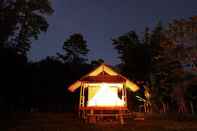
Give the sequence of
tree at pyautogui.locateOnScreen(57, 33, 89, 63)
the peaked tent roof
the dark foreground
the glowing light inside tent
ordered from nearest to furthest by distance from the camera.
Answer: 1. the dark foreground
2. the peaked tent roof
3. the glowing light inside tent
4. tree at pyautogui.locateOnScreen(57, 33, 89, 63)

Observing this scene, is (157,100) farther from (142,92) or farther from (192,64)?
(192,64)

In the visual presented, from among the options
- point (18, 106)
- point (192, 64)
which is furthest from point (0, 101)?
point (192, 64)


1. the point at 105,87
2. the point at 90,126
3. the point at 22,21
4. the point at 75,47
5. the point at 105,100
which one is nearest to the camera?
the point at 90,126

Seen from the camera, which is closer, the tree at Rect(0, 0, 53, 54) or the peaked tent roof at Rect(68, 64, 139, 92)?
the peaked tent roof at Rect(68, 64, 139, 92)

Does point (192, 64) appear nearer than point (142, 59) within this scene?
Yes

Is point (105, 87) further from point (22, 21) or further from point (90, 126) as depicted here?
point (22, 21)

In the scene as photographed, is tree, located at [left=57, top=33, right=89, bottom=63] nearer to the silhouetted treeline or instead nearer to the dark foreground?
the silhouetted treeline

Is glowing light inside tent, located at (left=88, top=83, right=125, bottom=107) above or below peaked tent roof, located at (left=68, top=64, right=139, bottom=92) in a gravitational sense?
below

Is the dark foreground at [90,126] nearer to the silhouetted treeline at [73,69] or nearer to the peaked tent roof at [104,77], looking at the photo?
the peaked tent roof at [104,77]

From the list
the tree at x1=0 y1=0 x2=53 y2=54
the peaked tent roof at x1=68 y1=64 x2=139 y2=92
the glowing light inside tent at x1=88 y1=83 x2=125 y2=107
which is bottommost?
the glowing light inside tent at x1=88 y1=83 x2=125 y2=107

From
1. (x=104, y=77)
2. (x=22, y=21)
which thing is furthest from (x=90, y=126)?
(x=22, y=21)

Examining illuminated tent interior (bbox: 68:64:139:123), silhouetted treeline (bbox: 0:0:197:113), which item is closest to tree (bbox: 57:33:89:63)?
silhouetted treeline (bbox: 0:0:197:113)

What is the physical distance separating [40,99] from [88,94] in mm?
15581

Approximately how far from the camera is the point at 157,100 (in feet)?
81.0
